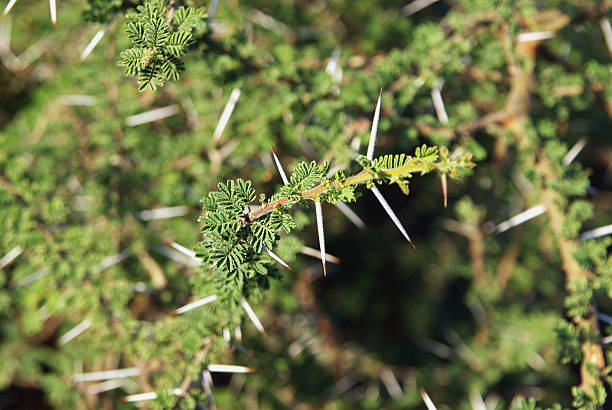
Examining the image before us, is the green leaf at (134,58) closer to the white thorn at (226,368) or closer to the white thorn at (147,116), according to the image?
the white thorn at (226,368)

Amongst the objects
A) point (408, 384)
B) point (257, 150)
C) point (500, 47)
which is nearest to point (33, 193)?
point (257, 150)

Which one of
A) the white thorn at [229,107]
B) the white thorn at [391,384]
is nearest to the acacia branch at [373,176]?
the white thorn at [229,107]

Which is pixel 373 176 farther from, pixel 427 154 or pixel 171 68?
pixel 171 68

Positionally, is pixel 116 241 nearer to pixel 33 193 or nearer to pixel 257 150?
pixel 33 193

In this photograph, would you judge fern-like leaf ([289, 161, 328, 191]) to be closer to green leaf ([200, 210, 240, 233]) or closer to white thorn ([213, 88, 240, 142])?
green leaf ([200, 210, 240, 233])

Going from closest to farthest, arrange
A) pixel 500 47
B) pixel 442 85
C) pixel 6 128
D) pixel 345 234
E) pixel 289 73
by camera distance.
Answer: pixel 289 73 → pixel 500 47 → pixel 442 85 → pixel 6 128 → pixel 345 234

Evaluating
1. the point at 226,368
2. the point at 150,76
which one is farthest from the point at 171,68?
the point at 226,368

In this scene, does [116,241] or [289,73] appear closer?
[289,73]
